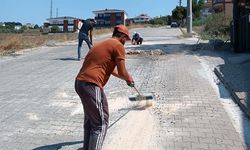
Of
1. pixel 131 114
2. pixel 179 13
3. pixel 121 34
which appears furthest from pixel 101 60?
pixel 179 13

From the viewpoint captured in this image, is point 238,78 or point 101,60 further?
point 238,78

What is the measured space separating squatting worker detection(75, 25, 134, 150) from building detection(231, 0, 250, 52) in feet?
38.1

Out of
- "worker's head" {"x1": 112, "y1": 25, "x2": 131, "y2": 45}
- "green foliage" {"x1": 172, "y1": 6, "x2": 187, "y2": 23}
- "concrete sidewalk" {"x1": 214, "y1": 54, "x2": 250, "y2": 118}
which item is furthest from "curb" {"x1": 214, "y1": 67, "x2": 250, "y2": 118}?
"green foliage" {"x1": 172, "y1": 6, "x2": 187, "y2": 23}

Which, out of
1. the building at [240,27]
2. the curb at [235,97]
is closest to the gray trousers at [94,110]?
the curb at [235,97]

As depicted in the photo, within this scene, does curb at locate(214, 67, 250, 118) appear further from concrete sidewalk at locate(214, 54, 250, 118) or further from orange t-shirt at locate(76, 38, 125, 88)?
orange t-shirt at locate(76, 38, 125, 88)

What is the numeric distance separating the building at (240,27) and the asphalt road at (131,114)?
3.75 m

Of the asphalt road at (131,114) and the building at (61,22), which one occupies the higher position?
the building at (61,22)

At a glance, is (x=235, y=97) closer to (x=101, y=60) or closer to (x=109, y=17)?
(x=101, y=60)

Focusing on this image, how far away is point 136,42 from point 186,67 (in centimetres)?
1042

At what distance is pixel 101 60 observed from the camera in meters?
5.10

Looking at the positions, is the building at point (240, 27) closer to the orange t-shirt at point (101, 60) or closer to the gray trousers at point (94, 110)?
the orange t-shirt at point (101, 60)

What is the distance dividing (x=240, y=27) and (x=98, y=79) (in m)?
12.7

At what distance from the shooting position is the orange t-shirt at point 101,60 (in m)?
5.09

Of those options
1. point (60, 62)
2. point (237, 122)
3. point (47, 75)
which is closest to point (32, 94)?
point (47, 75)
